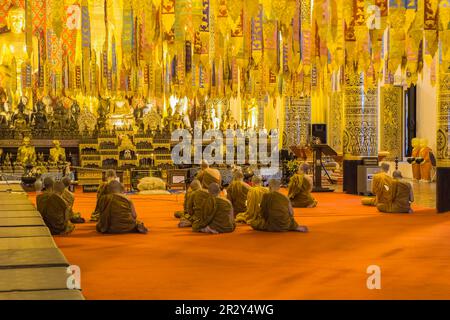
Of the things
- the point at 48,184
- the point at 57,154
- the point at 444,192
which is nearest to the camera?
the point at 48,184

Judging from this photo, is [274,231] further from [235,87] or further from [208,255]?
[235,87]

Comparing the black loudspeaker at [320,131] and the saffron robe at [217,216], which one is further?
the black loudspeaker at [320,131]

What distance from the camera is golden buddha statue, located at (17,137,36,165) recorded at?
20.6 meters

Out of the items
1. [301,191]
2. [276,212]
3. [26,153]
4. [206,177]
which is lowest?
[301,191]

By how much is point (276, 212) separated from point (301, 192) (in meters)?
4.23

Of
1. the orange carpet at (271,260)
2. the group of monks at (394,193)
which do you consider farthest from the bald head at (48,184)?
the group of monks at (394,193)

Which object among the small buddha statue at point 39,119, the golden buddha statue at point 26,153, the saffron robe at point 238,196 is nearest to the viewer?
the saffron robe at point 238,196

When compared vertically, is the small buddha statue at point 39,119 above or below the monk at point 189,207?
above

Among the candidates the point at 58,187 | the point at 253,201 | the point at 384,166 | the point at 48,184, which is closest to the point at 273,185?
the point at 253,201

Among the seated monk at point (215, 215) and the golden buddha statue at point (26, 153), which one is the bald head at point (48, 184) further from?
the golden buddha statue at point (26, 153)

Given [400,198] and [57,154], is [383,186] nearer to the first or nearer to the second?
[400,198]

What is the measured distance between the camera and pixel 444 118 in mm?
14477

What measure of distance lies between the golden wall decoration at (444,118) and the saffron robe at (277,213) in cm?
437

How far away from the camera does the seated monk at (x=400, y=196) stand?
47.0ft
